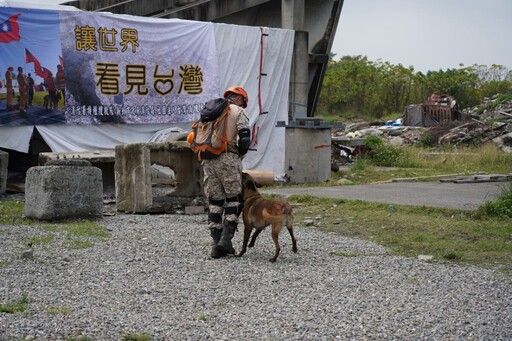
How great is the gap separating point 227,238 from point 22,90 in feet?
23.8

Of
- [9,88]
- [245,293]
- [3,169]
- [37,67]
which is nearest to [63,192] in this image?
[3,169]

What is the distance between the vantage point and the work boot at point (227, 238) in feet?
28.7

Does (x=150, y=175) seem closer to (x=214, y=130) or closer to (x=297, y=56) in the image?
(x=214, y=130)

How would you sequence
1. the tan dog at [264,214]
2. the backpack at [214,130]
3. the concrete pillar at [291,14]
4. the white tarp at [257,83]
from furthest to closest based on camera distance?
1. the concrete pillar at [291,14]
2. the white tarp at [257,83]
3. the backpack at [214,130]
4. the tan dog at [264,214]

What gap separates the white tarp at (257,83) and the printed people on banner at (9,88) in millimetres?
2050

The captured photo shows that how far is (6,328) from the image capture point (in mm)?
5699

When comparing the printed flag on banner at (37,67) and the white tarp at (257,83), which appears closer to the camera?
the printed flag on banner at (37,67)

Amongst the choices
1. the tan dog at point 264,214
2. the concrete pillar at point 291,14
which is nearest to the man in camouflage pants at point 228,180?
the tan dog at point 264,214

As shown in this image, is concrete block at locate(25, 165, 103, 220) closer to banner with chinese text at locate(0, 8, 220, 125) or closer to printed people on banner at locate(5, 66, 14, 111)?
printed people on banner at locate(5, 66, 14, 111)

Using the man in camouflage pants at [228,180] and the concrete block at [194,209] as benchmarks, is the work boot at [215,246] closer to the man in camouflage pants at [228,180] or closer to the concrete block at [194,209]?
the man in camouflage pants at [228,180]

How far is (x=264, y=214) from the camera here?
28.3ft

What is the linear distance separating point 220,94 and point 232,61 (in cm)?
83

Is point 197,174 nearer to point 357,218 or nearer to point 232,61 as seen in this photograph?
point 357,218

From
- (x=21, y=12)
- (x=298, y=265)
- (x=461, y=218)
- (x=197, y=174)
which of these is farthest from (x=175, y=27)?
(x=298, y=265)
